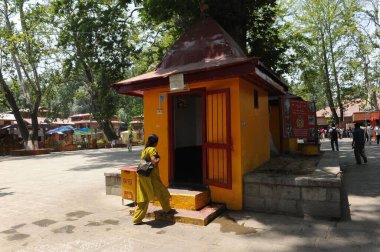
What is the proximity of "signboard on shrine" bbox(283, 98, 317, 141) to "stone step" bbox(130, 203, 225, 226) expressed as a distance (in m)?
5.43

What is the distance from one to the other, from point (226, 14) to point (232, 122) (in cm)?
486

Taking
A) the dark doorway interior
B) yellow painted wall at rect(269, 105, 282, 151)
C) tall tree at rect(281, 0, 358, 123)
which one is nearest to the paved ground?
the dark doorway interior

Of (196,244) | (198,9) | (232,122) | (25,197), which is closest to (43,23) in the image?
(198,9)

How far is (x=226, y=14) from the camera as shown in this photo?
991 centimetres

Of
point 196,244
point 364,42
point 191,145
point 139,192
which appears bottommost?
point 196,244

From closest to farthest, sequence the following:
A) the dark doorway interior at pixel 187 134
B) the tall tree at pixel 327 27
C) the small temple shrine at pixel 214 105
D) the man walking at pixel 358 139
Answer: the small temple shrine at pixel 214 105 < the dark doorway interior at pixel 187 134 < the man walking at pixel 358 139 < the tall tree at pixel 327 27

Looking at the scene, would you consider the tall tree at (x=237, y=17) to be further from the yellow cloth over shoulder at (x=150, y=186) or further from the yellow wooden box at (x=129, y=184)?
the yellow cloth over shoulder at (x=150, y=186)

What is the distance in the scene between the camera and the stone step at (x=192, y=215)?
5.74 m

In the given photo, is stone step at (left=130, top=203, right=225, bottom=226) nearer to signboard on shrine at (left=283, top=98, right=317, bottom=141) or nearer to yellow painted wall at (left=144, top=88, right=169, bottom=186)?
yellow painted wall at (left=144, top=88, right=169, bottom=186)

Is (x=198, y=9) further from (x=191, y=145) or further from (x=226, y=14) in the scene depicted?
(x=191, y=145)

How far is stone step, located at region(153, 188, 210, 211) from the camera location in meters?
6.21

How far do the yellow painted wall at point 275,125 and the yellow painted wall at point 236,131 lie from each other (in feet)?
14.3

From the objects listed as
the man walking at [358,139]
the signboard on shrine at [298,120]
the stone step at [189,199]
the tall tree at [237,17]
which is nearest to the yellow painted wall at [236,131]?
the stone step at [189,199]

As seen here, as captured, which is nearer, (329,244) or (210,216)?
(329,244)
